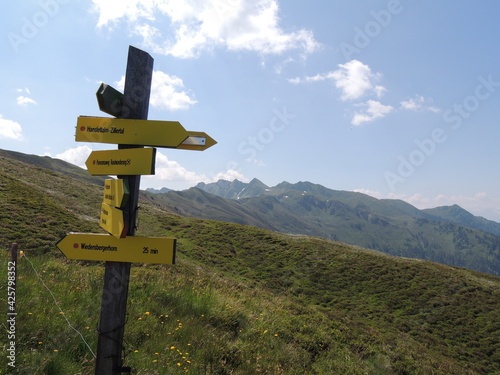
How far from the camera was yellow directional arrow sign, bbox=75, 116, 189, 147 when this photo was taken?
3762 mm

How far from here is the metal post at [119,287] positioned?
3.62m

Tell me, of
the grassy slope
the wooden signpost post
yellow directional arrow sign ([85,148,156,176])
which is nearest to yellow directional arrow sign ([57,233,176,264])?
the wooden signpost post

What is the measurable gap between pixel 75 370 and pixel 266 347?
4.15m

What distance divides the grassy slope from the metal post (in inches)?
Answer: 35.0

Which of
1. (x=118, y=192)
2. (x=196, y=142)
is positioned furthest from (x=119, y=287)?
(x=196, y=142)

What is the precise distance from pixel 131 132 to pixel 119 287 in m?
2.01

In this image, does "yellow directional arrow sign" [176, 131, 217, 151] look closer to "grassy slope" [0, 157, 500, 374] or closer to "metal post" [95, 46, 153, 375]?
"metal post" [95, 46, 153, 375]

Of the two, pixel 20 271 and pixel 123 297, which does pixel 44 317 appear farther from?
pixel 20 271

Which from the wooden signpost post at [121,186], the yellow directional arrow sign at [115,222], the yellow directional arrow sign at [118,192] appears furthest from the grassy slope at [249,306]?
the yellow directional arrow sign at [118,192]

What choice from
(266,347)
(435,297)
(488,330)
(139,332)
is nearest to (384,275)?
(435,297)

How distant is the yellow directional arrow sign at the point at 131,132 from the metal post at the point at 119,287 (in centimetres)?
15

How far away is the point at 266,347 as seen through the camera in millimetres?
6820

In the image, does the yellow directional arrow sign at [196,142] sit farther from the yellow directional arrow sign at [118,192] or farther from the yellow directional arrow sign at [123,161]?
the yellow directional arrow sign at [118,192]

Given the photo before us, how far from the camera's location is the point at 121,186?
3.50 meters
